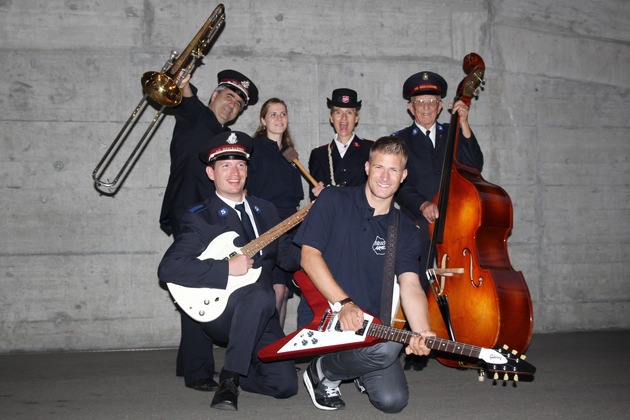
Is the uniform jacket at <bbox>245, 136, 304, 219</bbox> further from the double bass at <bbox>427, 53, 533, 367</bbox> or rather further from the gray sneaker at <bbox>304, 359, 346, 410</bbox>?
the gray sneaker at <bbox>304, 359, 346, 410</bbox>

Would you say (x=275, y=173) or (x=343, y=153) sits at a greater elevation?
(x=343, y=153)

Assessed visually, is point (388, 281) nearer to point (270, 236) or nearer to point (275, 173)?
point (270, 236)

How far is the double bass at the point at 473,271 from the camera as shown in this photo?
3203mm

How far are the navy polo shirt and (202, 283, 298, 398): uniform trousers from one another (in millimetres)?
346

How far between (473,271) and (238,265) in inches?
46.6

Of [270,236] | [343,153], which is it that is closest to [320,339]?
[270,236]

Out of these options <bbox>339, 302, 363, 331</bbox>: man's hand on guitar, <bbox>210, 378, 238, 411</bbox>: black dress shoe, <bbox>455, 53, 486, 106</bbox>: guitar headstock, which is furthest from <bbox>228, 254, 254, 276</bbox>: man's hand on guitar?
<bbox>455, 53, 486, 106</bbox>: guitar headstock

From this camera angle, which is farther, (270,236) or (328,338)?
(270,236)

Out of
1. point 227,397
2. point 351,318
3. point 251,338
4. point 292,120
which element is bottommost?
point 227,397

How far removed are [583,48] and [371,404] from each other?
3.65 meters

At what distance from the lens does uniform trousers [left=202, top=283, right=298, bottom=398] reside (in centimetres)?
297

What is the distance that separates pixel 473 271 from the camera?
3299 millimetres

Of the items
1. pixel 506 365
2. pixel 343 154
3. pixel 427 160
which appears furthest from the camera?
pixel 343 154

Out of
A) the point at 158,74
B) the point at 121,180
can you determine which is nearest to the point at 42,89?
the point at 121,180
